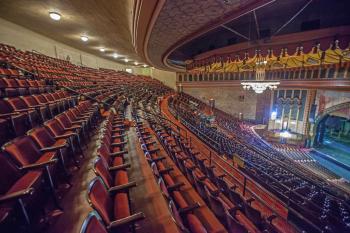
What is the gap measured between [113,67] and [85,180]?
10549 mm

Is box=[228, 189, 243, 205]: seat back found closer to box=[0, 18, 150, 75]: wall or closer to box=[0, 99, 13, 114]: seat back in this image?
box=[0, 99, 13, 114]: seat back

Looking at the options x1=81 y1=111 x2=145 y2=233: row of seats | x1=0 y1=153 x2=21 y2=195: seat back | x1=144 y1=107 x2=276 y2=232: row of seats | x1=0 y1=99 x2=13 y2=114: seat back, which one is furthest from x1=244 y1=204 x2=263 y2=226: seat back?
x1=0 y1=99 x2=13 y2=114: seat back

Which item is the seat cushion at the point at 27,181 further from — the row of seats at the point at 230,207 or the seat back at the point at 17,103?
the seat back at the point at 17,103

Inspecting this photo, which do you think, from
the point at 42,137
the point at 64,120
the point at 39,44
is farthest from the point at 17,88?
the point at 39,44

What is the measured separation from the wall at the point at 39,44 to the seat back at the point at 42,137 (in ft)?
15.5

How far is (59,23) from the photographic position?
4008 mm

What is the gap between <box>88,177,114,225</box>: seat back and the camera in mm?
608

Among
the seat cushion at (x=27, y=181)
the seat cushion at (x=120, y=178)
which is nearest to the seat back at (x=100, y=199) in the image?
the seat cushion at (x=120, y=178)

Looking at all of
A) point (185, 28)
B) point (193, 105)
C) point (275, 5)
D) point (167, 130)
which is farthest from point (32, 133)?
point (193, 105)

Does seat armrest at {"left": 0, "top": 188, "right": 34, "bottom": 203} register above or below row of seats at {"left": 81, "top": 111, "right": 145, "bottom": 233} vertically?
above

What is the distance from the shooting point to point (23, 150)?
0.93 meters

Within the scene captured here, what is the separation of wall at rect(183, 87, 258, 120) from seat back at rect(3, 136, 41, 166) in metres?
7.81

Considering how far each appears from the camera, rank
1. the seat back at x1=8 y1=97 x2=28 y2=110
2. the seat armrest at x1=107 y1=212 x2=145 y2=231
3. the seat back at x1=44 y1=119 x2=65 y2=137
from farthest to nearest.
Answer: the seat back at x1=8 y1=97 x2=28 y2=110
the seat back at x1=44 y1=119 x2=65 y2=137
the seat armrest at x1=107 y1=212 x2=145 y2=231

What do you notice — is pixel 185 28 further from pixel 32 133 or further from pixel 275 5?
pixel 32 133
